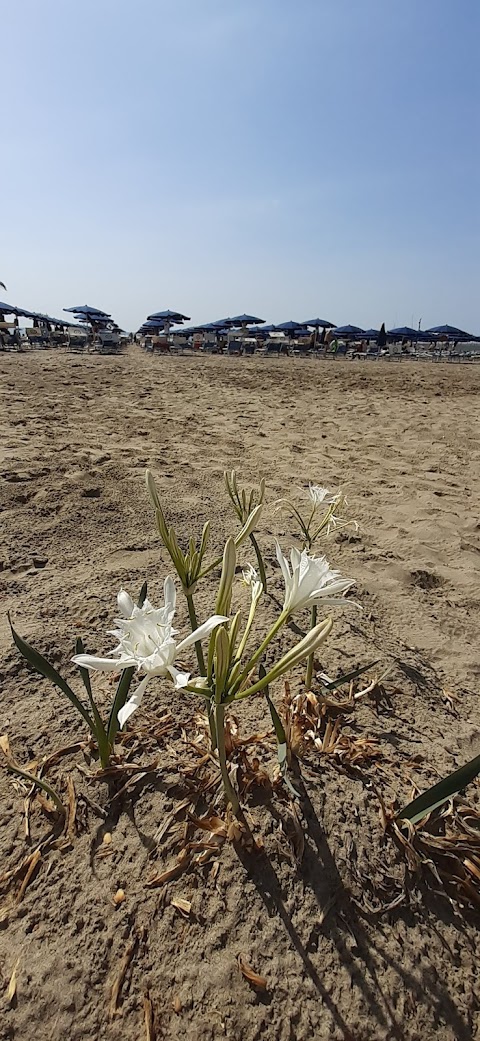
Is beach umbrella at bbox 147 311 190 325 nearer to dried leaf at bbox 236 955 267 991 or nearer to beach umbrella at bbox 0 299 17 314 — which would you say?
beach umbrella at bbox 0 299 17 314

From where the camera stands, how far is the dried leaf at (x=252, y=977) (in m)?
0.84

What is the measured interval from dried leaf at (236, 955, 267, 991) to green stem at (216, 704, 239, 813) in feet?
0.77

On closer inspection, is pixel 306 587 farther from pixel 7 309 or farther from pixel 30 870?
pixel 7 309

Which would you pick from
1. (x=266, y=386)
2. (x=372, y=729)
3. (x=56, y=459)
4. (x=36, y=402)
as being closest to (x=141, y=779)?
(x=372, y=729)

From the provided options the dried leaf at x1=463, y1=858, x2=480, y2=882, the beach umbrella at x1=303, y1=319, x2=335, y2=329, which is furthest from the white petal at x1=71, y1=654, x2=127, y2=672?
the beach umbrella at x1=303, y1=319, x2=335, y2=329

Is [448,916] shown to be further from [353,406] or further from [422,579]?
[353,406]

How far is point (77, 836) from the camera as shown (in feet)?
3.46

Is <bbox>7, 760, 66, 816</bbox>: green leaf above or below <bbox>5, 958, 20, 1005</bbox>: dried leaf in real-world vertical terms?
above

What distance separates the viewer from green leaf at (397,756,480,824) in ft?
2.78

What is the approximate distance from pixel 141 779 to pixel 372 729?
604mm

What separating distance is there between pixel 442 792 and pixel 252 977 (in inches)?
17.4

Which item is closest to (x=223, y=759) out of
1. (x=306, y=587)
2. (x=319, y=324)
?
(x=306, y=587)

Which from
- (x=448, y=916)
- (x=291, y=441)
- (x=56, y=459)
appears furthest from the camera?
(x=291, y=441)

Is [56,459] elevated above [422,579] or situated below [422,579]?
above
